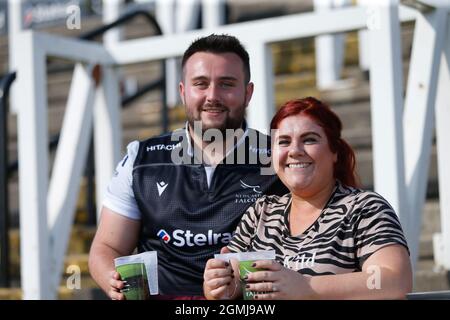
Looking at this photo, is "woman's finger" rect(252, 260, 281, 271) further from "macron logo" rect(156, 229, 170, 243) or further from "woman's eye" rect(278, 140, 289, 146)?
"macron logo" rect(156, 229, 170, 243)

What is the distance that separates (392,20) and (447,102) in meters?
0.59

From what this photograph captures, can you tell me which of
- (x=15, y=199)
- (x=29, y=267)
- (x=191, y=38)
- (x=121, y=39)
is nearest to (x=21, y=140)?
(x=29, y=267)

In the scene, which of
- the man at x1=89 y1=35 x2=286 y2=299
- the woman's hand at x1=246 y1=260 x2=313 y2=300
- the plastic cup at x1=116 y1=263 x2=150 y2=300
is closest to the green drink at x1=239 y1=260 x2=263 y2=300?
the woman's hand at x1=246 y1=260 x2=313 y2=300

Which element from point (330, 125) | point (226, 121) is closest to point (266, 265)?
point (330, 125)

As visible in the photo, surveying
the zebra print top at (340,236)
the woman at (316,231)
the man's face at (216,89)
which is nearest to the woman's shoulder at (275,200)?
the woman at (316,231)

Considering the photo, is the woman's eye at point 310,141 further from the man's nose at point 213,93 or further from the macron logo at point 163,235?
the macron logo at point 163,235

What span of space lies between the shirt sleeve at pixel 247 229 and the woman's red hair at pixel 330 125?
0.94 ft

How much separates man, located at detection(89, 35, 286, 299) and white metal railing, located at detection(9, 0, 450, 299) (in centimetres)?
68

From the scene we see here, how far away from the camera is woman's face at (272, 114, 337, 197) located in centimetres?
293

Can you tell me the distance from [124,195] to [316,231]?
2.98 feet

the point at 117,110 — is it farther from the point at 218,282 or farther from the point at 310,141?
the point at 218,282

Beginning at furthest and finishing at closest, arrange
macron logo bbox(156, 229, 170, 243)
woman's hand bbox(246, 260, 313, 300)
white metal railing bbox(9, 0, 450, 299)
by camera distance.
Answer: white metal railing bbox(9, 0, 450, 299) → macron logo bbox(156, 229, 170, 243) → woman's hand bbox(246, 260, 313, 300)

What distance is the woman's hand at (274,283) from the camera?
2641 millimetres

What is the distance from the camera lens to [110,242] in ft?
11.3
